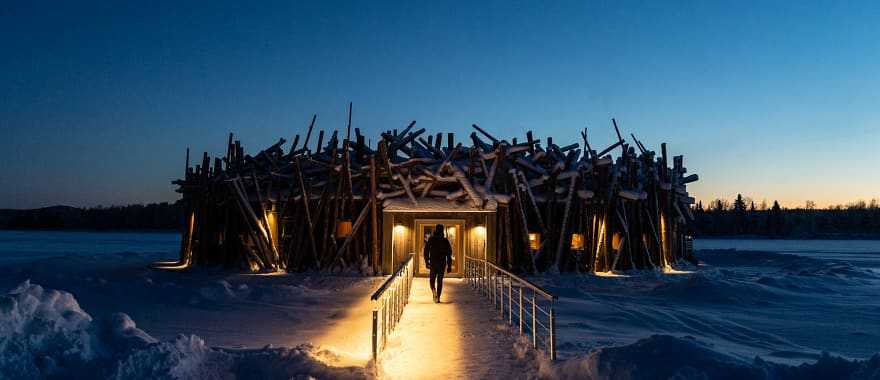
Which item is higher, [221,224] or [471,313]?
[221,224]

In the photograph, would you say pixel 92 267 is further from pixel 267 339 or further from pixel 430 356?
pixel 430 356

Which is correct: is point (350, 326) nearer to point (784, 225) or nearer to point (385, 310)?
point (385, 310)

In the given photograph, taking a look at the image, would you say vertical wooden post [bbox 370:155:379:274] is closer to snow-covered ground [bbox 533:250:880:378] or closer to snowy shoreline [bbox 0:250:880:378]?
snowy shoreline [bbox 0:250:880:378]

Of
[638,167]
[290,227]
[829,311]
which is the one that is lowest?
[829,311]

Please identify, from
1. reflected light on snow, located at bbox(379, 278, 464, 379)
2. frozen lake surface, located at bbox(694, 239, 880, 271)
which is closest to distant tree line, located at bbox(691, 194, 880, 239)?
frozen lake surface, located at bbox(694, 239, 880, 271)

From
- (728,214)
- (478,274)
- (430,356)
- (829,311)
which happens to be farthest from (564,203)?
(728,214)

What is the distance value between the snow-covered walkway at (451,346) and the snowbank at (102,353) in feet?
2.79

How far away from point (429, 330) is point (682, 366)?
4.24m

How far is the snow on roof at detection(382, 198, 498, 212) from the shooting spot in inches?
773

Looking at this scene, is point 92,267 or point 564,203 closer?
point 564,203

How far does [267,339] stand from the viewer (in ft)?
29.4

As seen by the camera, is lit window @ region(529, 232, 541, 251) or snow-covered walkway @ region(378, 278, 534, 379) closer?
snow-covered walkway @ region(378, 278, 534, 379)

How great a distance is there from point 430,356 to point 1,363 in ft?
13.5

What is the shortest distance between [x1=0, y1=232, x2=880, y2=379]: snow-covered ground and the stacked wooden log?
4.57ft
